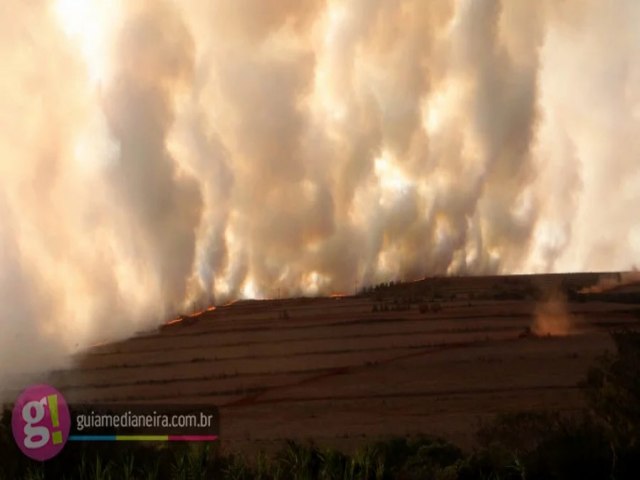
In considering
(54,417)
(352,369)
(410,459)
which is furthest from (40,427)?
(352,369)

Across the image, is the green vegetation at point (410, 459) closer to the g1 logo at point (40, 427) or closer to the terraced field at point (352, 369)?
the g1 logo at point (40, 427)

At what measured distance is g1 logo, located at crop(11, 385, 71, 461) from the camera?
35.7ft

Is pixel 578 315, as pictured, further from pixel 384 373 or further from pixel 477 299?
pixel 384 373

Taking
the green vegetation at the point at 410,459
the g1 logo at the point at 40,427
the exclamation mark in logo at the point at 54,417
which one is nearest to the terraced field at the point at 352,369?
the green vegetation at the point at 410,459

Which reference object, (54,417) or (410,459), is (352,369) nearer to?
(410,459)

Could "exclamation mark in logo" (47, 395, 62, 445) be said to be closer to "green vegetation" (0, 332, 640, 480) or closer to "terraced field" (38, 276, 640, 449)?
"green vegetation" (0, 332, 640, 480)

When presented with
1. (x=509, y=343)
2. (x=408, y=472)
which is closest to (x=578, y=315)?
(x=509, y=343)

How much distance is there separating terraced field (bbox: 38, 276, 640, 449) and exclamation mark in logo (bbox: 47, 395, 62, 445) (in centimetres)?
317

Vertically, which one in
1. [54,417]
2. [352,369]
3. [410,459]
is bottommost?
[410,459]

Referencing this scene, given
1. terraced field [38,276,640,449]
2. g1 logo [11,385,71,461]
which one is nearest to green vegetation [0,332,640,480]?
g1 logo [11,385,71,461]

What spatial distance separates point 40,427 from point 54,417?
29cm

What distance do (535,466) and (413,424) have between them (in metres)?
5.03

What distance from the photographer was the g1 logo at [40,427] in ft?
35.7

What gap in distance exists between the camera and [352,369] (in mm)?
21922
